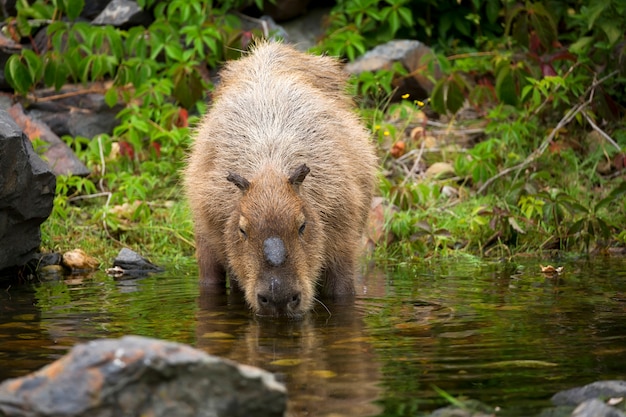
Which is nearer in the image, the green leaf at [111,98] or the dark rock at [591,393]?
the dark rock at [591,393]

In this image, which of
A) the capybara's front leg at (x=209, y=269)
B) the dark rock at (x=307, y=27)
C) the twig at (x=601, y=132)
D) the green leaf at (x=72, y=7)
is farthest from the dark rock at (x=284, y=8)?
the capybara's front leg at (x=209, y=269)

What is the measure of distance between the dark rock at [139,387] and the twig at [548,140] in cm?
587

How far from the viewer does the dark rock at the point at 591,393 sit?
11.5 ft

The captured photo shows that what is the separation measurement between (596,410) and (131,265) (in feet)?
15.3

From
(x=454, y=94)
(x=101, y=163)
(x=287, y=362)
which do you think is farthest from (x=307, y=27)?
(x=287, y=362)

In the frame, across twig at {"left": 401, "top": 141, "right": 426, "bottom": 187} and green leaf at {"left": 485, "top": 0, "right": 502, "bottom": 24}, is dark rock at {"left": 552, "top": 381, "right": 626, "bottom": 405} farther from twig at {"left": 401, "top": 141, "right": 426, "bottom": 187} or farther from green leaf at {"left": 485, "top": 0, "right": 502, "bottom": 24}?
green leaf at {"left": 485, "top": 0, "right": 502, "bottom": 24}

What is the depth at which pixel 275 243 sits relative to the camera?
514 centimetres

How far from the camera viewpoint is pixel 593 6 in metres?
8.45

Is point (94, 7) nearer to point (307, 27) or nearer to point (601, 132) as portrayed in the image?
point (307, 27)

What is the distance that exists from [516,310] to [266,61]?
2529 millimetres

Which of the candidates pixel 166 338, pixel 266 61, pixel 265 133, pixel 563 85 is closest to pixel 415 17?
pixel 563 85

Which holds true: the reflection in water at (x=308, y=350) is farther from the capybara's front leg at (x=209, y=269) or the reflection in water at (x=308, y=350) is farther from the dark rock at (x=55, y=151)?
the dark rock at (x=55, y=151)

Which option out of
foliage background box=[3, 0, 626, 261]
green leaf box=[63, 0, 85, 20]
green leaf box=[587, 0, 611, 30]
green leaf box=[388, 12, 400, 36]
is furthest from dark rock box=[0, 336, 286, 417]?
green leaf box=[388, 12, 400, 36]

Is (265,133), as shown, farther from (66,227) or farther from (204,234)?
(66,227)
